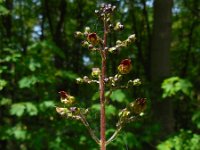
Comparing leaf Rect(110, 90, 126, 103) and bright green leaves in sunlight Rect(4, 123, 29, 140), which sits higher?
leaf Rect(110, 90, 126, 103)

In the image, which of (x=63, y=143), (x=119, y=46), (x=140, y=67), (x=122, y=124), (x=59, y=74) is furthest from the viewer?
(x=140, y=67)

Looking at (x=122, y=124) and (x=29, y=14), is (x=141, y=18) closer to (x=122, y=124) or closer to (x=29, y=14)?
(x=29, y=14)

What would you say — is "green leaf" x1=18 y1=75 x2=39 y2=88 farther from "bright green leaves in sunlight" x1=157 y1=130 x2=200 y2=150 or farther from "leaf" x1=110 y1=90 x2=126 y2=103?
"bright green leaves in sunlight" x1=157 y1=130 x2=200 y2=150

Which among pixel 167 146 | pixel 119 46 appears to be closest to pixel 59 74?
pixel 167 146

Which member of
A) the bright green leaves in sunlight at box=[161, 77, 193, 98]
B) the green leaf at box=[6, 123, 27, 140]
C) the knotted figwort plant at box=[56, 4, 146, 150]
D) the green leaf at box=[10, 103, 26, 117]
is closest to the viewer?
the knotted figwort plant at box=[56, 4, 146, 150]

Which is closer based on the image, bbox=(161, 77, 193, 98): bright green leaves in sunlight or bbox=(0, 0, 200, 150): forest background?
bbox=(161, 77, 193, 98): bright green leaves in sunlight

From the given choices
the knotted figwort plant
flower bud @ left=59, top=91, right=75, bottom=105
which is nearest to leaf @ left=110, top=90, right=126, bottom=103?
the knotted figwort plant

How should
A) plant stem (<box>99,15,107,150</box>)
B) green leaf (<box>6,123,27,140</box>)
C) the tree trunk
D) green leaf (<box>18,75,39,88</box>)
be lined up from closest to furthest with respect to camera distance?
plant stem (<box>99,15,107,150</box>), green leaf (<box>18,75,39,88</box>), green leaf (<box>6,123,27,140</box>), the tree trunk

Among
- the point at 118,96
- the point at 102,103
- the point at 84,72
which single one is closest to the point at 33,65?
the point at 118,96

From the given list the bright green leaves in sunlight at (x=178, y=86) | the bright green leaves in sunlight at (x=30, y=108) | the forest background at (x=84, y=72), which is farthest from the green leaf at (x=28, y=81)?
the bright green leaves in sunlight at (x=178, y=86)
